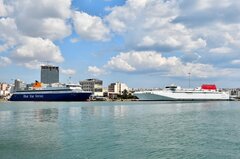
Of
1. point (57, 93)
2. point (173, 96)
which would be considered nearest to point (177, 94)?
point (173, 96)

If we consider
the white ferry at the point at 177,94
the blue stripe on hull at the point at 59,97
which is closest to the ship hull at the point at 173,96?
the white ferry at the point at 177,94

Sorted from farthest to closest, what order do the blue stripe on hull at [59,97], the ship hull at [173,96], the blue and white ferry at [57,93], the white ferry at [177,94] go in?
the white ferry at [177,94]
the ship hull at [173,96]
the blue stripe on hull at [59,97]
the blue and white ferry at [57,93]

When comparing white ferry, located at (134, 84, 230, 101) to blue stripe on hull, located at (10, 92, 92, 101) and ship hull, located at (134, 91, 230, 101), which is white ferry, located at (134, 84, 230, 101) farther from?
blue stripe on hull, located at (10, 92, 92, 101)

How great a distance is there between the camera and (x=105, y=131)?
3603 centimetres

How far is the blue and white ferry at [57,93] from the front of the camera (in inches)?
6437

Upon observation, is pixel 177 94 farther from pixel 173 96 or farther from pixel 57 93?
pixel 57 93

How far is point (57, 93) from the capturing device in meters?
165

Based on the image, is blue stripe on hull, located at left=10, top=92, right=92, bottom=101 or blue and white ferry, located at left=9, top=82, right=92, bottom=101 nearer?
blue and white ferry, located at left=9, top=82, right=92, bottom=101

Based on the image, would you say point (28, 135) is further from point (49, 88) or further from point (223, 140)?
point (49, 88)

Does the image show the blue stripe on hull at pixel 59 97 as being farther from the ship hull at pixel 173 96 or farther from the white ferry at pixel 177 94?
the white ferry at pixel 177 94

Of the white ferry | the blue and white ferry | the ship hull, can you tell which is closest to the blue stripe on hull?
the blue and white ferry

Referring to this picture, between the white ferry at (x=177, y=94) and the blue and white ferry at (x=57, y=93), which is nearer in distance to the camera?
the blue and white ferry at (x=57, y=93)

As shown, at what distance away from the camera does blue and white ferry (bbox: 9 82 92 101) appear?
16350 centimetres

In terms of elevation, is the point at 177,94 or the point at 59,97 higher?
the point at 177,94
